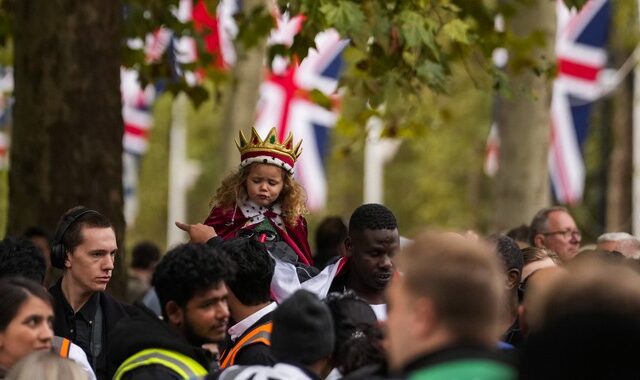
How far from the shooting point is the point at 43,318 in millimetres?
6324

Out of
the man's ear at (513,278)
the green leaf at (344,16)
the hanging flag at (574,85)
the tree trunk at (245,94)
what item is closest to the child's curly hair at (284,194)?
the man's ear at (513,278)

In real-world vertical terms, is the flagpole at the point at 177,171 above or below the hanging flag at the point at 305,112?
below

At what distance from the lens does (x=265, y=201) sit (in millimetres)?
8766

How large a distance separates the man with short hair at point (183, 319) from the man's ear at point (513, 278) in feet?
7.93

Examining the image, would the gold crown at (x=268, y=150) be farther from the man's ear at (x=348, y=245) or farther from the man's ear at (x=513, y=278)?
the man's ear at (x=513, y=278)

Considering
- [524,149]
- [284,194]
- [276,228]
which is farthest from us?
[524,149]

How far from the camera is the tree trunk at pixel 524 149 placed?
16.3 metres

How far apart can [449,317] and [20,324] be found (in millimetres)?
2301

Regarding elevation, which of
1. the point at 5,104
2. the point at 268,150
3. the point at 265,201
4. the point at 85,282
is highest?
the point at 268,150

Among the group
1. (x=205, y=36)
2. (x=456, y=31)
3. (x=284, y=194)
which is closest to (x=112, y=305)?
(x=284, y=194)

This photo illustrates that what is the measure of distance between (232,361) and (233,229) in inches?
78.5

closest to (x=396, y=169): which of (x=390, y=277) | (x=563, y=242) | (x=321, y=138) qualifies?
(x=321, y=138)

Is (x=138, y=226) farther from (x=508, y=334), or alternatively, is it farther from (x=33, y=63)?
(x=508, y=334)

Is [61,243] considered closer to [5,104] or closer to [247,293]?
[247,293]
